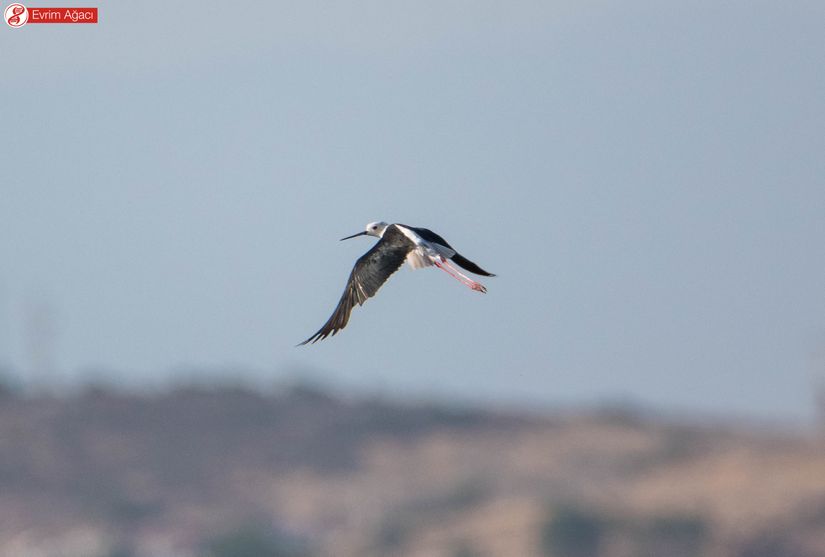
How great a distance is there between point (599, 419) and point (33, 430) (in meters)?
25.2

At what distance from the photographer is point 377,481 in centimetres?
7469

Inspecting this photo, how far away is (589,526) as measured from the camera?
61250 mm

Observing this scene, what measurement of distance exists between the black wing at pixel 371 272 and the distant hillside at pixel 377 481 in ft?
131

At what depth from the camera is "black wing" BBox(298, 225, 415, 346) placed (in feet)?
68.6

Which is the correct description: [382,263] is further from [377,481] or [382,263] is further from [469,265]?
[377,481]

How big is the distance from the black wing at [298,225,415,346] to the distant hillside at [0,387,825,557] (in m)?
40.0

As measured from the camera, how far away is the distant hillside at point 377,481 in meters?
61.6

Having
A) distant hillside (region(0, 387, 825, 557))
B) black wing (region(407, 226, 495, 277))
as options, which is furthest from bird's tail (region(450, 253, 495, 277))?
distant hillside (region(0, 387, 825, 557))

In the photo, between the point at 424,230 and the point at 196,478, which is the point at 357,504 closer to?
the point at 196,478

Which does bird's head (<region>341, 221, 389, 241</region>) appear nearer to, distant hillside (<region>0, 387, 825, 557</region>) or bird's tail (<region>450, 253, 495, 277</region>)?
bird's tail (<region>450, 253, 495, 277</region>)

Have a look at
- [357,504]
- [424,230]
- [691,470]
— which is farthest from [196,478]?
[424,230]

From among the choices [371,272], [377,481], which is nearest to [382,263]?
[371,272]

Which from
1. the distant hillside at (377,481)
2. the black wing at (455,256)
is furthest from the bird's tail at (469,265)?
the distant hillside at (377,481)

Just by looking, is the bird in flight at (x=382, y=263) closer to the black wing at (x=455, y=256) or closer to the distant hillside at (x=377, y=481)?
the black wing at (x=455, y=256)
